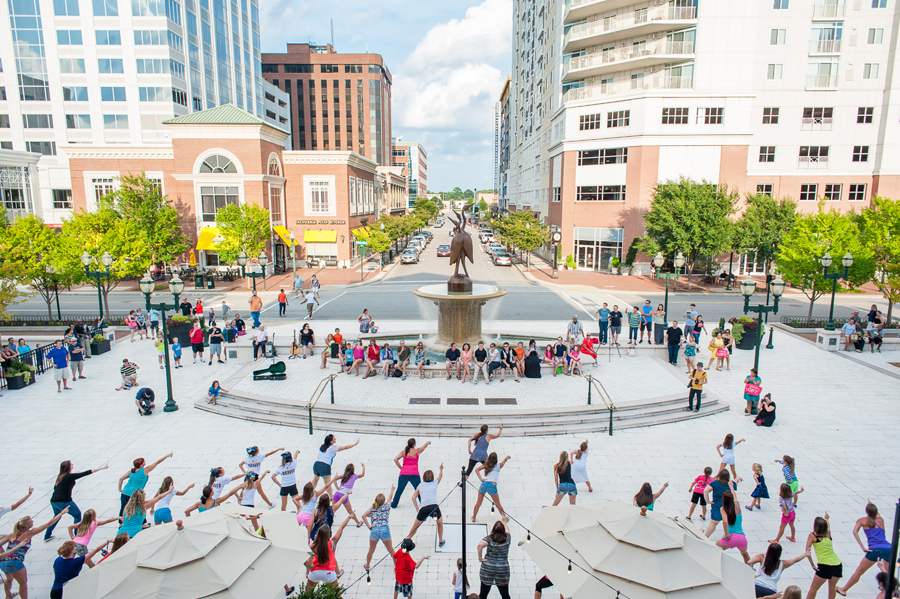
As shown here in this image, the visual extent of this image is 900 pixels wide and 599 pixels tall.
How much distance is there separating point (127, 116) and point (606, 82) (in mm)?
46020

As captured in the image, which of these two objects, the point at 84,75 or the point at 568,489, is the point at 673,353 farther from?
the point at 84,75

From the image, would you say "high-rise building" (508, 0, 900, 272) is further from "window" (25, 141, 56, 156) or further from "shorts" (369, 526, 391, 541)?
"window" (25, 141, 56, 156)

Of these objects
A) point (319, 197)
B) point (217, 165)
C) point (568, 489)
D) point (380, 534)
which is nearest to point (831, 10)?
point (319, 197)

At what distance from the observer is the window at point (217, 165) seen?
40.8 m

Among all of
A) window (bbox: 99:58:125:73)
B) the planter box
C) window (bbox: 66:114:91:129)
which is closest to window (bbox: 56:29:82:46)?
window (bbox: 99:58:125:73)

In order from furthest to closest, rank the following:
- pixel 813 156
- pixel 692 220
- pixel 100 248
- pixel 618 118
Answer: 1. pixel 618 118
2. pixel 813 156
3. pixel 692 220
4. pixel 100 248

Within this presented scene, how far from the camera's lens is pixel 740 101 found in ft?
137

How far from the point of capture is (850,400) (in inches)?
623

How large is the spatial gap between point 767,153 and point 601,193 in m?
13.5

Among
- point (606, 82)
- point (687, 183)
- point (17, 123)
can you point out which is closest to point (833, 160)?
point (687, 183)

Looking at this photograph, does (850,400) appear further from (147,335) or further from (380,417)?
(147,335)

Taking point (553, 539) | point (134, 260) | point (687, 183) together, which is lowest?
point (553, 539)

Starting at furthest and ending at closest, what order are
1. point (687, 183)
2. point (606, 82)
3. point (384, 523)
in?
point (606, 82) → point (687, 183) → point (384, 523)

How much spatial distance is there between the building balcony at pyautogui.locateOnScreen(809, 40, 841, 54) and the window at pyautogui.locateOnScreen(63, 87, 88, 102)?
214 ft
